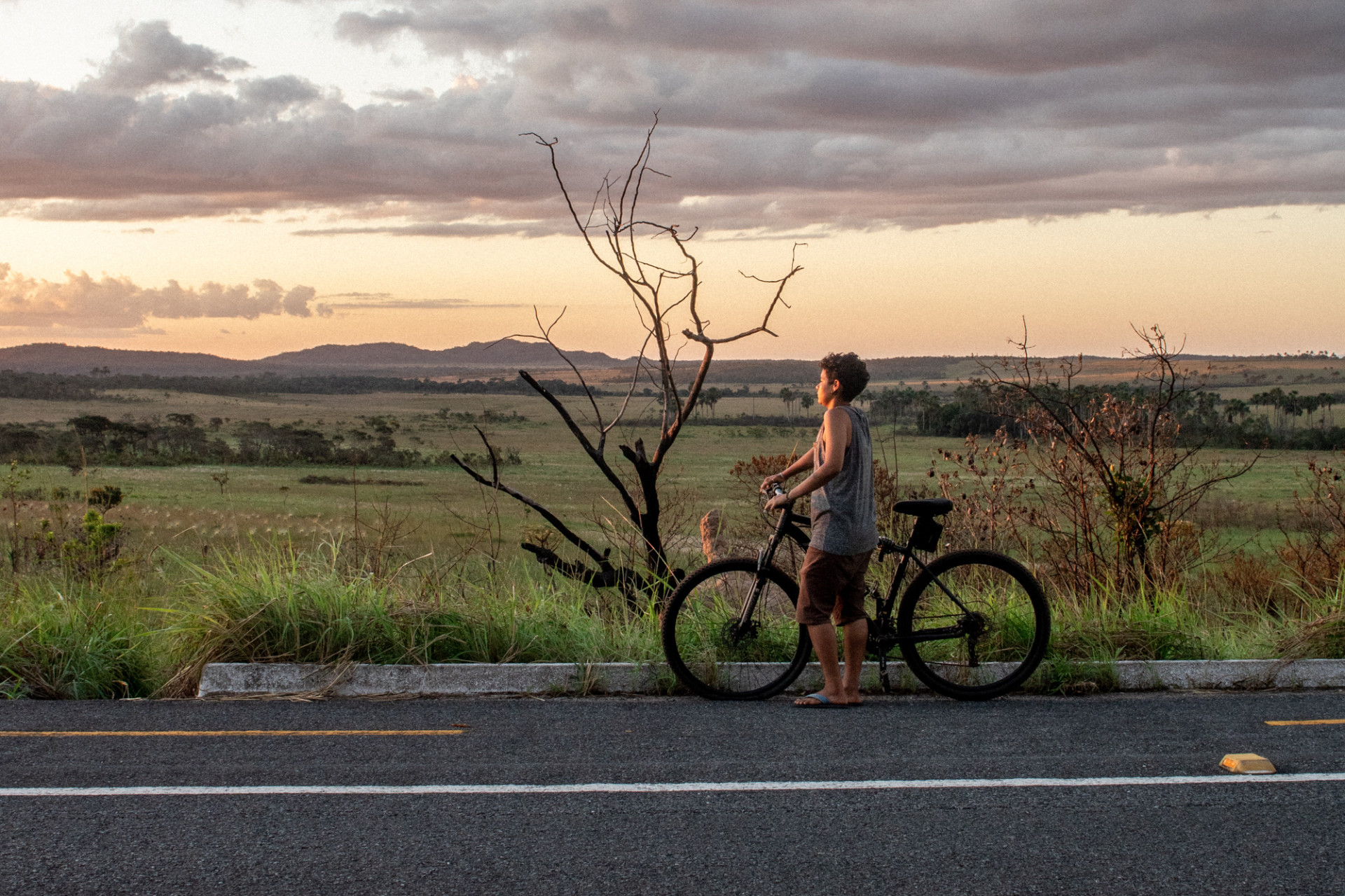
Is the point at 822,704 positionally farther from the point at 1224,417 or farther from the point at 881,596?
the point at 1224,417

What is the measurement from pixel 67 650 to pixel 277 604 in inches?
53.8

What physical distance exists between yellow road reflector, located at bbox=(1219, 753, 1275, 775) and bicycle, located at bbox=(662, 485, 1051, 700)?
1470 mm

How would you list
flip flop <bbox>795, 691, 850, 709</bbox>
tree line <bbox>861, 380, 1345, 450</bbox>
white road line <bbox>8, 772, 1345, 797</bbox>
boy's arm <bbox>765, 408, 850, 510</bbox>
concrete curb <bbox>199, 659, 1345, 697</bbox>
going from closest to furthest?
white road line <bbox>8, 772, 1345, 797</bbox> < boy's arm <bbox>765, 408, 850, 510</bbox> < flip flop <bbox>795, 691, 850, 709</bbox> < concrete curb <bbox>199, 659, 1345, 697</bbox> < tree line <bbox>861, 380, 1345, 450</bbox>

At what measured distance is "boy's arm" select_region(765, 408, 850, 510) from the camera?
21.1 ft

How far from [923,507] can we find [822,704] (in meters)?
1.33

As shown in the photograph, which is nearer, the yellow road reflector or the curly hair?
the yellow road reflector

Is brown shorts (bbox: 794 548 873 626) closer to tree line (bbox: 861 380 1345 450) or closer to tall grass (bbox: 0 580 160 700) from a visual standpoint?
tall grass (bbox: 0 580 160 700)

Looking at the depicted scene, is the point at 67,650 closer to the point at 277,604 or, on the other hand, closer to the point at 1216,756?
the point at 277,604

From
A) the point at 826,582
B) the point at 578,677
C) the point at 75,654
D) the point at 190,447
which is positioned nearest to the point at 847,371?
the point at 826,582

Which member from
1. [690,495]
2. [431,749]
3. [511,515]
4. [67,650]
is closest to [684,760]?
[431,749]

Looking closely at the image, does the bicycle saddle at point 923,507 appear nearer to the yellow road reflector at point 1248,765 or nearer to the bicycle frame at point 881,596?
the bicycle frame at point 881,596

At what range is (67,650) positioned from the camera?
24.4ft

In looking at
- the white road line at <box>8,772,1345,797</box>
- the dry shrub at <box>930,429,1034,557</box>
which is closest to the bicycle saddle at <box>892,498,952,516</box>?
the white road line at <box>8,772,1345,797</box>

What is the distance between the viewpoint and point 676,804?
515 centimetres
